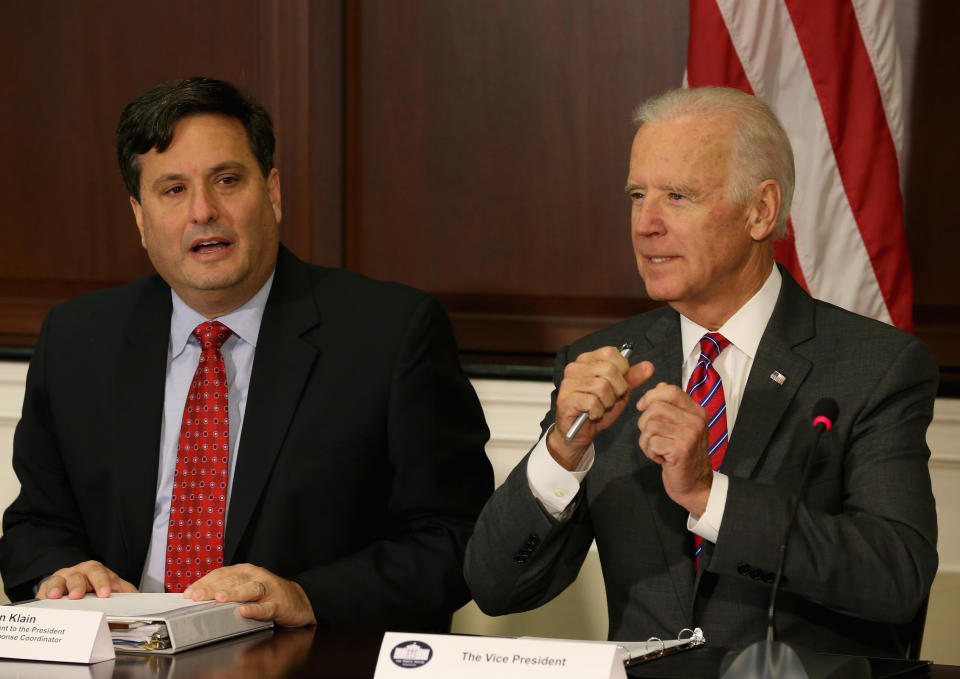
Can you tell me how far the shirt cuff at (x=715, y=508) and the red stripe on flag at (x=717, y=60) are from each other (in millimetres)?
1089

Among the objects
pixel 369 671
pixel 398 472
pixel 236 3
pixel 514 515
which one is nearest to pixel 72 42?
pixel 236 3

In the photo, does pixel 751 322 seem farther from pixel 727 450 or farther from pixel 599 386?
pixel 599 386

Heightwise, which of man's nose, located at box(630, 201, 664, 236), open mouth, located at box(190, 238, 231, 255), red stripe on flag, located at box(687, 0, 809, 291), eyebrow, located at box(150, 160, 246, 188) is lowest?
open mouth, located at box(190, 238, 231, 255)

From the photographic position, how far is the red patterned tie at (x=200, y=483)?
2.27 m

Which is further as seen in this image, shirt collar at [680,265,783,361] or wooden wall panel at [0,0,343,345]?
wooden wall panel at [0,0,343,345]

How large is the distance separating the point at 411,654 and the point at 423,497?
909 mm

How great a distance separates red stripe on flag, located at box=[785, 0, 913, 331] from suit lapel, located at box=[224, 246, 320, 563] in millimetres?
1268

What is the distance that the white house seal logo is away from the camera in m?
1.37

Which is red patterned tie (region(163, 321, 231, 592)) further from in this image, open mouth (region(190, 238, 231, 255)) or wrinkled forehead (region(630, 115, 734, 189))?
wrinkled forehead (region(630, 115, 734, 189))

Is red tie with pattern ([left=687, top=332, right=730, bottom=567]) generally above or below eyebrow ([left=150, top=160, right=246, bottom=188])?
below

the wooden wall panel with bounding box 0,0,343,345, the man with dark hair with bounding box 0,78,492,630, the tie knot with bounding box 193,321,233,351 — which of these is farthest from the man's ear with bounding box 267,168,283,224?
the wooden wall panel with bounding box 0,0,343,345

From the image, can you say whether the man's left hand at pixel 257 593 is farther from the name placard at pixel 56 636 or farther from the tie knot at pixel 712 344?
the tie knot at pixel 712 344

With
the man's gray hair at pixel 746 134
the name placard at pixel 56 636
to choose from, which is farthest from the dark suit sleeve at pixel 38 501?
the man's gray hair at pixel 746 134

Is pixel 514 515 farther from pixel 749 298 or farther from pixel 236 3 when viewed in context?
pixel 236 3
